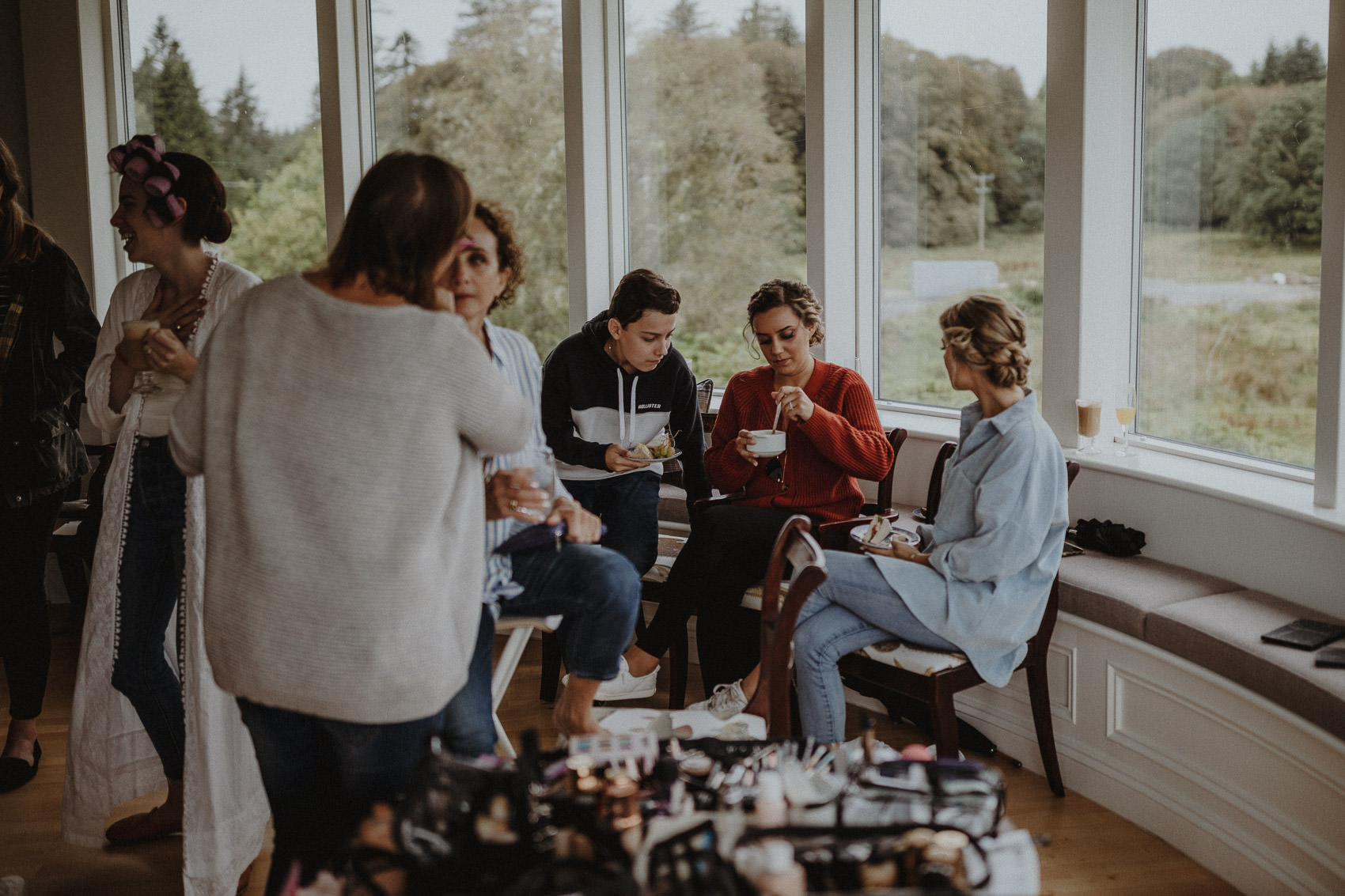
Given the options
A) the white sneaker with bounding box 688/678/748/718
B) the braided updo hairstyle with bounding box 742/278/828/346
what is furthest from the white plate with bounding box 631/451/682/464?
the white sneaker with bounding box 688/678/748/718

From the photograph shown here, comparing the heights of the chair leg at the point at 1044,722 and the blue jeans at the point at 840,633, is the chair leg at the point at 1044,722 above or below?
below

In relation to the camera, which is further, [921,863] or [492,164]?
[492,164]

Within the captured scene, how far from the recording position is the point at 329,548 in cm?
142

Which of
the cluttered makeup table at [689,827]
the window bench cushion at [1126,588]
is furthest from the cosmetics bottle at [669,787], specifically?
the window bench cushion at [1126,588]

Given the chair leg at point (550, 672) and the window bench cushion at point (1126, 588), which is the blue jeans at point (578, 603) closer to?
the window bench cushion at point (1126, 588)

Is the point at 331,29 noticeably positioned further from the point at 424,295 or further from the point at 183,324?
the point at 424,295

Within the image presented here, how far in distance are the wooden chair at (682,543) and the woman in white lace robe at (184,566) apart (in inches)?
49.9

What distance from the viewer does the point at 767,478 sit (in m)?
3.36

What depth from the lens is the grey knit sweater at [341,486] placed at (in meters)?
1.40

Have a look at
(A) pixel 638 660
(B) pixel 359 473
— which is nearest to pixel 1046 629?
(A) pixel 638 660

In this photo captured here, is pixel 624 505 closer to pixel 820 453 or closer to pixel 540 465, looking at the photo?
pixel 820 453

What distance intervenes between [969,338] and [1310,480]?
1.12 m

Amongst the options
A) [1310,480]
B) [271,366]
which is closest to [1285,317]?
[1310,480]

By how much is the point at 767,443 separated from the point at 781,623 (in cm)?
100
